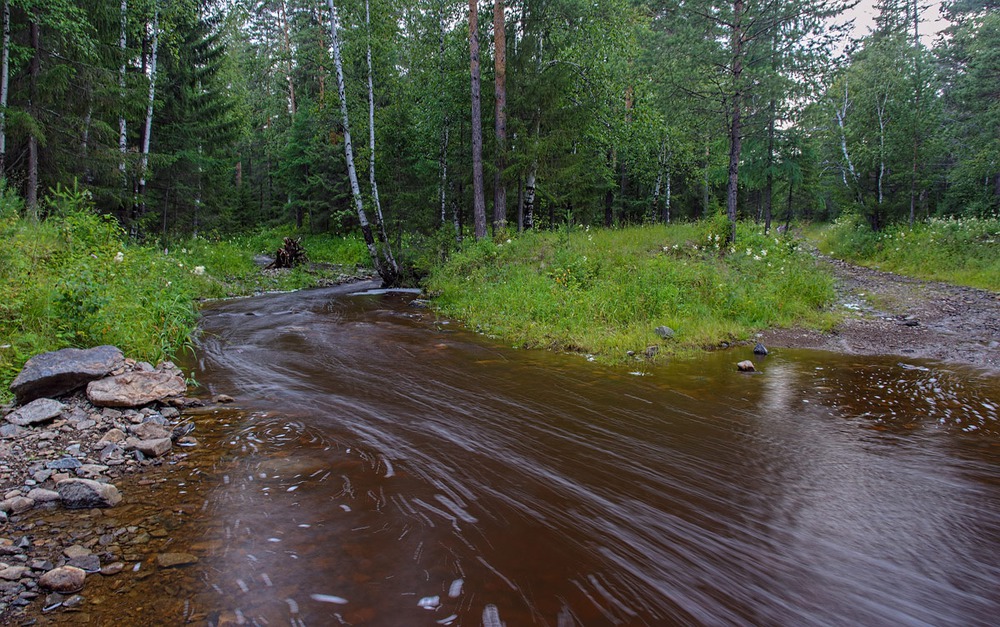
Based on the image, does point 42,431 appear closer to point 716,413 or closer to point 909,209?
point 716,413

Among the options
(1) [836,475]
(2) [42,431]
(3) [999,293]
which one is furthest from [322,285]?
(3) [999,293]

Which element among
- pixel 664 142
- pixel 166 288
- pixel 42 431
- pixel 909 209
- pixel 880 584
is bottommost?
pixel 880 584

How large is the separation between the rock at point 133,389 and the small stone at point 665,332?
6714mm

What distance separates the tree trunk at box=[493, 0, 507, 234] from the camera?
13992 mm

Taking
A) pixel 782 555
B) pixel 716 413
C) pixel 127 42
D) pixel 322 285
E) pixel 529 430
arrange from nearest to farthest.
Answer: pixel 782 555 < pixel 529 430 < pixel 716 413 < pixel 127 42 < pixel 322 285

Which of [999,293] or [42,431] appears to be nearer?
[42,431]

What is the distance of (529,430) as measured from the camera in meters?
4.69

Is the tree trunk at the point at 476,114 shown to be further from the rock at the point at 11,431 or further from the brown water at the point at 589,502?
the rock at the point at 11,431

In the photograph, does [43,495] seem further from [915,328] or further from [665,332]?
[915,328]

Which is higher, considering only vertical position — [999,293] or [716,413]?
[999,293]

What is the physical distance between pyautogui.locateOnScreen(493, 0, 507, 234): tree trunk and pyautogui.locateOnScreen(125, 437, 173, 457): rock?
11.1 metres

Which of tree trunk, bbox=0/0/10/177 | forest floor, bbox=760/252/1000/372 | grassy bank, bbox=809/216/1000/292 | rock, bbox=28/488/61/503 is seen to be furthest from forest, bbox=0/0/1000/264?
rock, bbox=28/488/61/503

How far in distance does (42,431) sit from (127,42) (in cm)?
1718

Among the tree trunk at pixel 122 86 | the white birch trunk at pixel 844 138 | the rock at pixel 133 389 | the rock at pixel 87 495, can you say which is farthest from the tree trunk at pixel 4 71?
the white birch trunk at pixel 844 138
